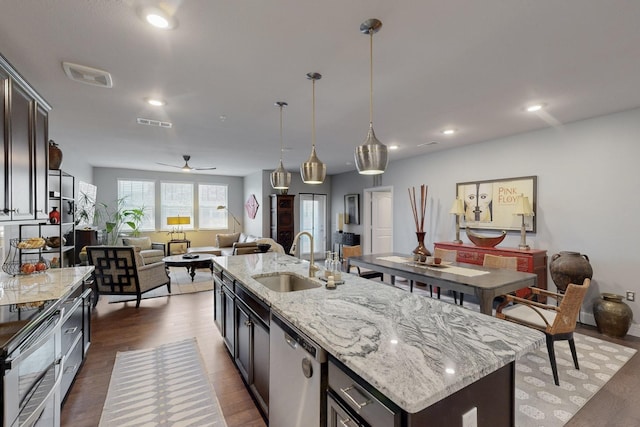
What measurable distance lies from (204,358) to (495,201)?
4.45 metres

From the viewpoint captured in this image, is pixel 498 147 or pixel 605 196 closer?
pixel 605 196

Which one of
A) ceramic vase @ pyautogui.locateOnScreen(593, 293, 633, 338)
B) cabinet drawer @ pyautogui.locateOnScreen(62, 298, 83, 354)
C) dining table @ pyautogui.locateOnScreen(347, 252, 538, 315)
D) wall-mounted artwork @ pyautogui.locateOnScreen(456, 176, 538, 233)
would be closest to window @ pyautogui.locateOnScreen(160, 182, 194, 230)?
cabinet drawer @ pyautogui.locateOnScreen(62, 298, 83, 354)

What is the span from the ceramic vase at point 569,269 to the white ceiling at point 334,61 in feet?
5.45

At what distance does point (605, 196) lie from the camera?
3438mm

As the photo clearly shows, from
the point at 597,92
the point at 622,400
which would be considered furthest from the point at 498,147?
the point at 622,400

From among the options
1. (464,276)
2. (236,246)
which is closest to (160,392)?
(464,276)

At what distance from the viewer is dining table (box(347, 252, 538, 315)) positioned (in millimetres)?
2547

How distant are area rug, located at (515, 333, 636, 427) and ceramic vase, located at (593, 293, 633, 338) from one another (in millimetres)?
236

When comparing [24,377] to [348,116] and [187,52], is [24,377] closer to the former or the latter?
[187,52]

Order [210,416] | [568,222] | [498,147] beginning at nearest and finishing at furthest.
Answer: [210,416] → [568,222] → [498,147]

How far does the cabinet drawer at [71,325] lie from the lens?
208cm

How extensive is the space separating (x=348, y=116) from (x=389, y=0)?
186 cm

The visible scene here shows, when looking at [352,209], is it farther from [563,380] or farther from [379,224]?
[563,380]

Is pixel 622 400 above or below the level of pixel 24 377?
below
